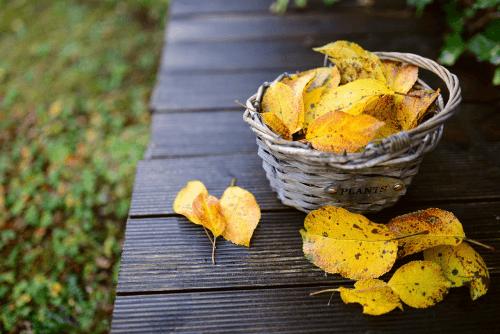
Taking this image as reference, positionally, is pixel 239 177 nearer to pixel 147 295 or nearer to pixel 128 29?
pixel 147 295

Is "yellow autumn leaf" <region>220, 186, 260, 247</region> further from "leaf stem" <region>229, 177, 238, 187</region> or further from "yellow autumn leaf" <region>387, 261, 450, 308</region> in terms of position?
"yellow autumn leaf" <region>387, 261, 450, 308</region>

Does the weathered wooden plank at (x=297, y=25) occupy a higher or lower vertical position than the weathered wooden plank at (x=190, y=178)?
higher

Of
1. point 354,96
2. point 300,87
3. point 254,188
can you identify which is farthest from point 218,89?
point 354,96

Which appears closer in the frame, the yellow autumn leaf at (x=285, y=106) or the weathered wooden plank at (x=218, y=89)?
the yellow autumn leaf at (x=285, y=106)

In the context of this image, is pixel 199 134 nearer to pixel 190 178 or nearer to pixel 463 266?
pixel 190 178

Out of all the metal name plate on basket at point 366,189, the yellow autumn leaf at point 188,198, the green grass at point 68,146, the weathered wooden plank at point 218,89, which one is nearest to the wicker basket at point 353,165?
the metal name plate on basket at point 366,189

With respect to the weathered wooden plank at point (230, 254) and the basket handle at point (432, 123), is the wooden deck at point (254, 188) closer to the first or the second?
the weathered wooden plank at point (230, 254)

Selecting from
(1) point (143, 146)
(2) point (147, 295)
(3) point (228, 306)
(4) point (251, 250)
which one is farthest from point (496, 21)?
(1) point (143, 146)
